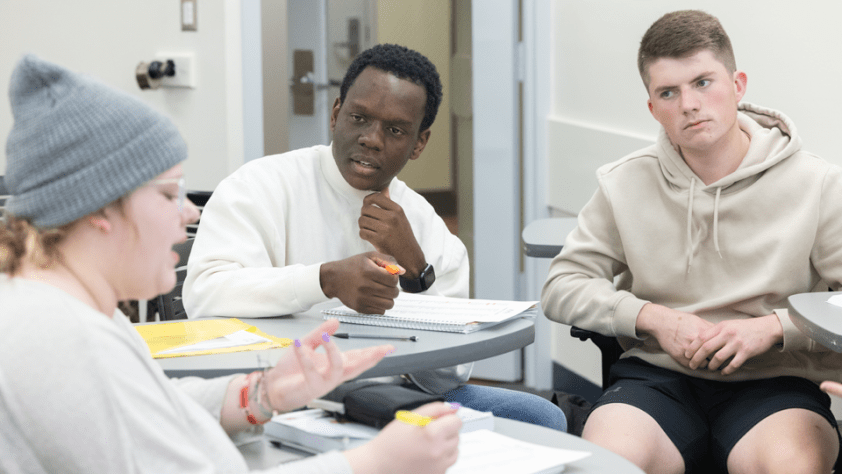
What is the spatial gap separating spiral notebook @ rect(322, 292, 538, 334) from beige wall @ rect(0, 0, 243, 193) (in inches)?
90.5

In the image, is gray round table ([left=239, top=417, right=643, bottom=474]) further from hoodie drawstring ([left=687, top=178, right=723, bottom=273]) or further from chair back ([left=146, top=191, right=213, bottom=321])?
chair back ([left=146, top=191, right=213, bottom=321])

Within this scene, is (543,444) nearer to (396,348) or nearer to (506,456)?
(506,456)

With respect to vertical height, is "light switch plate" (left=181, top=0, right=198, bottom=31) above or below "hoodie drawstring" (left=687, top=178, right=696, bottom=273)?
above

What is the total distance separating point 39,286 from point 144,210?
0.11 metres

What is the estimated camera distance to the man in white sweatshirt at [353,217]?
1.61 m

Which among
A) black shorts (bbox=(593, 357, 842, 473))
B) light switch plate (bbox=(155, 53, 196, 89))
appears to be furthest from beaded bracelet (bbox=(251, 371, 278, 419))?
light switch plate (bbox=(155, 53, 196, 89))

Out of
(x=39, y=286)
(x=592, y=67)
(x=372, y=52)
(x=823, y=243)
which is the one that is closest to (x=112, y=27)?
(x=592, y=67)

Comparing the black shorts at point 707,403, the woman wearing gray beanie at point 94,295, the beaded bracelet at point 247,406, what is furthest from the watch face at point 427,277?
the woman wearing gray beanie at point 94,295

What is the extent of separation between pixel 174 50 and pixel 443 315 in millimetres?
2700

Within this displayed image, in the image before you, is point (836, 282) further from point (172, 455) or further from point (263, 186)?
point (172, 455)

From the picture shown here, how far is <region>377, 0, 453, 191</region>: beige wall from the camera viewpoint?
6.45 metres

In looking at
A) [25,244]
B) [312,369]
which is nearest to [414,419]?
[312,369]

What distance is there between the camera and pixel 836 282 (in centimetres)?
171

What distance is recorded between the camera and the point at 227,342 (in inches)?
52.9
